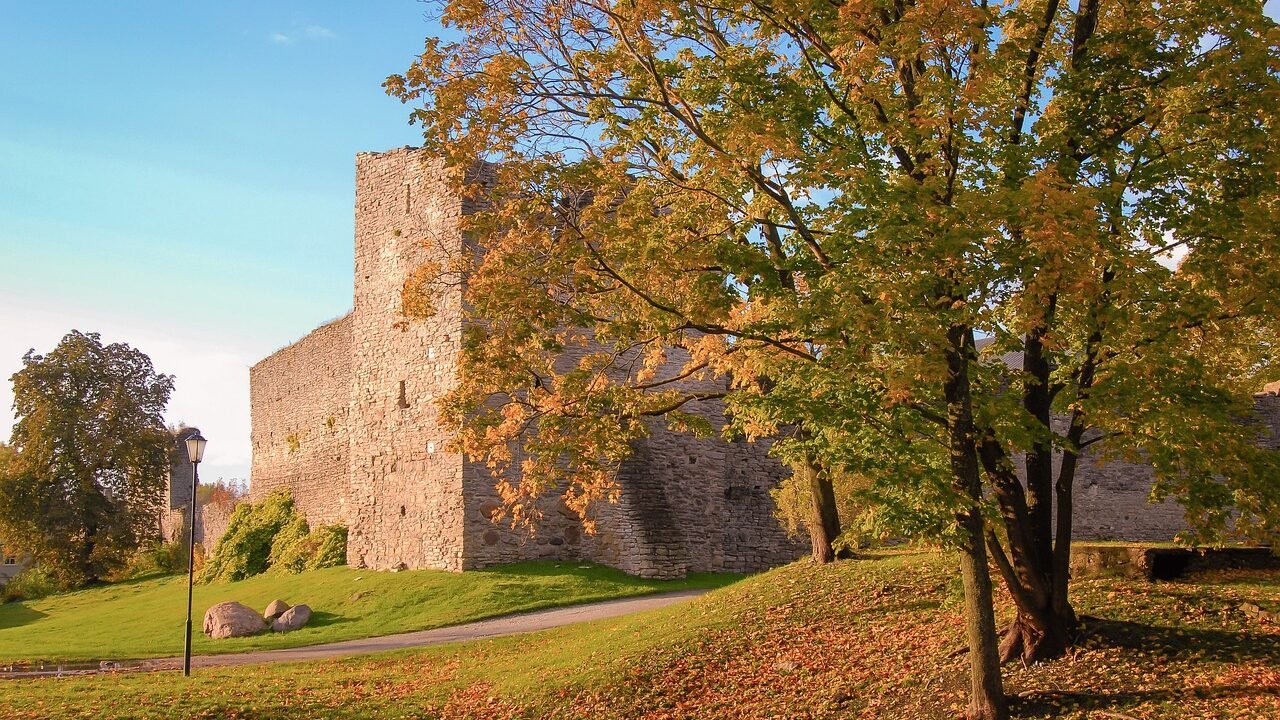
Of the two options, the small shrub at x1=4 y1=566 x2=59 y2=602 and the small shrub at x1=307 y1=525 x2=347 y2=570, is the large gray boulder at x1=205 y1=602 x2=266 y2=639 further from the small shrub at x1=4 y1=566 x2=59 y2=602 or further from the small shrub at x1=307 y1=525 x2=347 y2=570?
the small shrub at x1=4 y1=566 x2=59 y2=602

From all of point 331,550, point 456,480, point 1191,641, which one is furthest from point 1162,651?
point 331,550

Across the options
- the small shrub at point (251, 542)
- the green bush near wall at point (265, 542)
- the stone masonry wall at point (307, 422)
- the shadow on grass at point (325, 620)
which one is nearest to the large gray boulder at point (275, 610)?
the shadow on grass at point (325, 620)

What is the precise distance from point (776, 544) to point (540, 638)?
10.4 metres

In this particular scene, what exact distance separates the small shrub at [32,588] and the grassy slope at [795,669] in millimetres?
25606

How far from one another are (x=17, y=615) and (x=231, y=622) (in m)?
14.6

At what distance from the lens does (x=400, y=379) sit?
951 inches

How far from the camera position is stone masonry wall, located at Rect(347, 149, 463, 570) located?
2258 centimetres

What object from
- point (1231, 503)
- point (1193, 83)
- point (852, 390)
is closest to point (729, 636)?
point (852, 390)

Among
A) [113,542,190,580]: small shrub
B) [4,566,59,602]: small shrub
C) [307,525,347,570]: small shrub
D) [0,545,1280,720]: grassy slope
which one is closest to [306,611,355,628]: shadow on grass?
→ [0,545,1280,720]: grassy slope

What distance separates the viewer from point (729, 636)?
1276 centimetres

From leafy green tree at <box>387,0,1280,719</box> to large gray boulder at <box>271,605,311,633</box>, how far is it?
10901 millimetres

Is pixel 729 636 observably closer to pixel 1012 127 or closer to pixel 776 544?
pixel 1012 127

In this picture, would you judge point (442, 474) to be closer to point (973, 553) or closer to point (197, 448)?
point (197, 448)

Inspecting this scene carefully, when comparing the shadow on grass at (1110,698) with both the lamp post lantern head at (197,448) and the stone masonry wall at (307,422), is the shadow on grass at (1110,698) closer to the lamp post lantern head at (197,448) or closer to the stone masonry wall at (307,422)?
the lamp post lantern head at (197,448)
